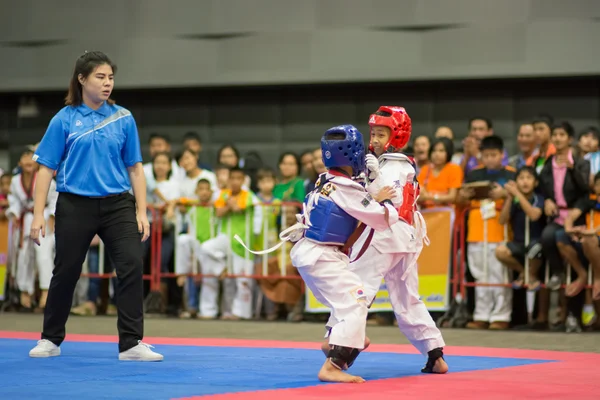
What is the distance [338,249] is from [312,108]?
31.8 ft

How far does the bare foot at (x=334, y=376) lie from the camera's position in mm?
5016

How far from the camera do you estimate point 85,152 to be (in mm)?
6117

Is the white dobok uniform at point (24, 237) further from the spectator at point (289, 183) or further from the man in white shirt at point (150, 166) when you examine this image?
the spectator at point (289, 183)

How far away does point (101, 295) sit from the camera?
1141 cm

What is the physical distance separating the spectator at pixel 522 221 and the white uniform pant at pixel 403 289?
3.85 metres

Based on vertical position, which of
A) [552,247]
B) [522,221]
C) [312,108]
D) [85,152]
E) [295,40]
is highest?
[295,40]

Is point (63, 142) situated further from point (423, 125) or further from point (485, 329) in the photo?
point (423, 125)

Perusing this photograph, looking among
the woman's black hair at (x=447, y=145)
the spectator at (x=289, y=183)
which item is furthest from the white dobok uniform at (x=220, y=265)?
the woman's black hair at (x=447, y=145)

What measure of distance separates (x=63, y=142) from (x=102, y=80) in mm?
478

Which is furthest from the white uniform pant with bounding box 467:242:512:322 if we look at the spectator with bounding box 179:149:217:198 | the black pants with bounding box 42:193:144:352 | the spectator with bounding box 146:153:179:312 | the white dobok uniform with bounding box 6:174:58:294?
the white dobok uniform with bounding box 6:174:58:294

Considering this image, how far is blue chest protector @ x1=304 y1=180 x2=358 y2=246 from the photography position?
515 centimetres

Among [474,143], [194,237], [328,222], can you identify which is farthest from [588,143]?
[328,222]

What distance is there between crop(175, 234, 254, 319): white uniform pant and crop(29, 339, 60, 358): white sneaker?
4341 millimetres

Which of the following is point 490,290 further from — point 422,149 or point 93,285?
point 93,285
